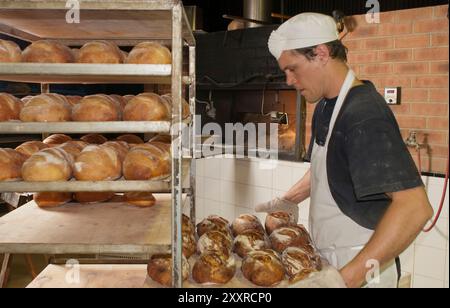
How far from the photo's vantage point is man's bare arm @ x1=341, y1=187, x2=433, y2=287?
1.38 meters

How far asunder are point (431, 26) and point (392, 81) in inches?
17.0

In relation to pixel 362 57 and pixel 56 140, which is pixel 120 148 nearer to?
pixel 56 140

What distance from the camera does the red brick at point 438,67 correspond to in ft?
9.13

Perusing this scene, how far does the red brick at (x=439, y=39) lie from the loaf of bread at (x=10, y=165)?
260 cm

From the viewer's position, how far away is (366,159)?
4.74 ft

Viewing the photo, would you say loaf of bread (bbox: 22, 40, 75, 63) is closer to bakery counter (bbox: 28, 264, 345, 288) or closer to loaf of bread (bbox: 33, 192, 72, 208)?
loaf of bread (bbox: 33, 192, 72, 208)

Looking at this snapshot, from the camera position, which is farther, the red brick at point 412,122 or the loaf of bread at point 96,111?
the red brick at point 412,122

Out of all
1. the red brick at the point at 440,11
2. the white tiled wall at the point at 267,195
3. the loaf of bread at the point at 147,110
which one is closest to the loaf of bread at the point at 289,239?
the loaf of bread at the point at 147,110

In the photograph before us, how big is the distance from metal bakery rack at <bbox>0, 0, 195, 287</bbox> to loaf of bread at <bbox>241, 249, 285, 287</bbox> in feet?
0.93

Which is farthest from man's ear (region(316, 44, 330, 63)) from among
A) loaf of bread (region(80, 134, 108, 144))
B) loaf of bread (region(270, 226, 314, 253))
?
loaf of bread (region(80, 134, 108, 144))

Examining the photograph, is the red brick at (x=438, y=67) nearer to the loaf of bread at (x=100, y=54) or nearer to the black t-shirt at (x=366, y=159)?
the black t-shirt at (x=366, y=159)

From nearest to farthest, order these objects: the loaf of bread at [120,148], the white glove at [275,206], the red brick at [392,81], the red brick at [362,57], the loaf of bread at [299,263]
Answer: the loaf of bread at [299,263] → the loaf of bread at [120,148] → the white glove at [275,206] → the red brick at [392,81] → the red brick at [362,57]

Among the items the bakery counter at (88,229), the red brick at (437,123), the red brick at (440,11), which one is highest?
the red brick at (440,11)
